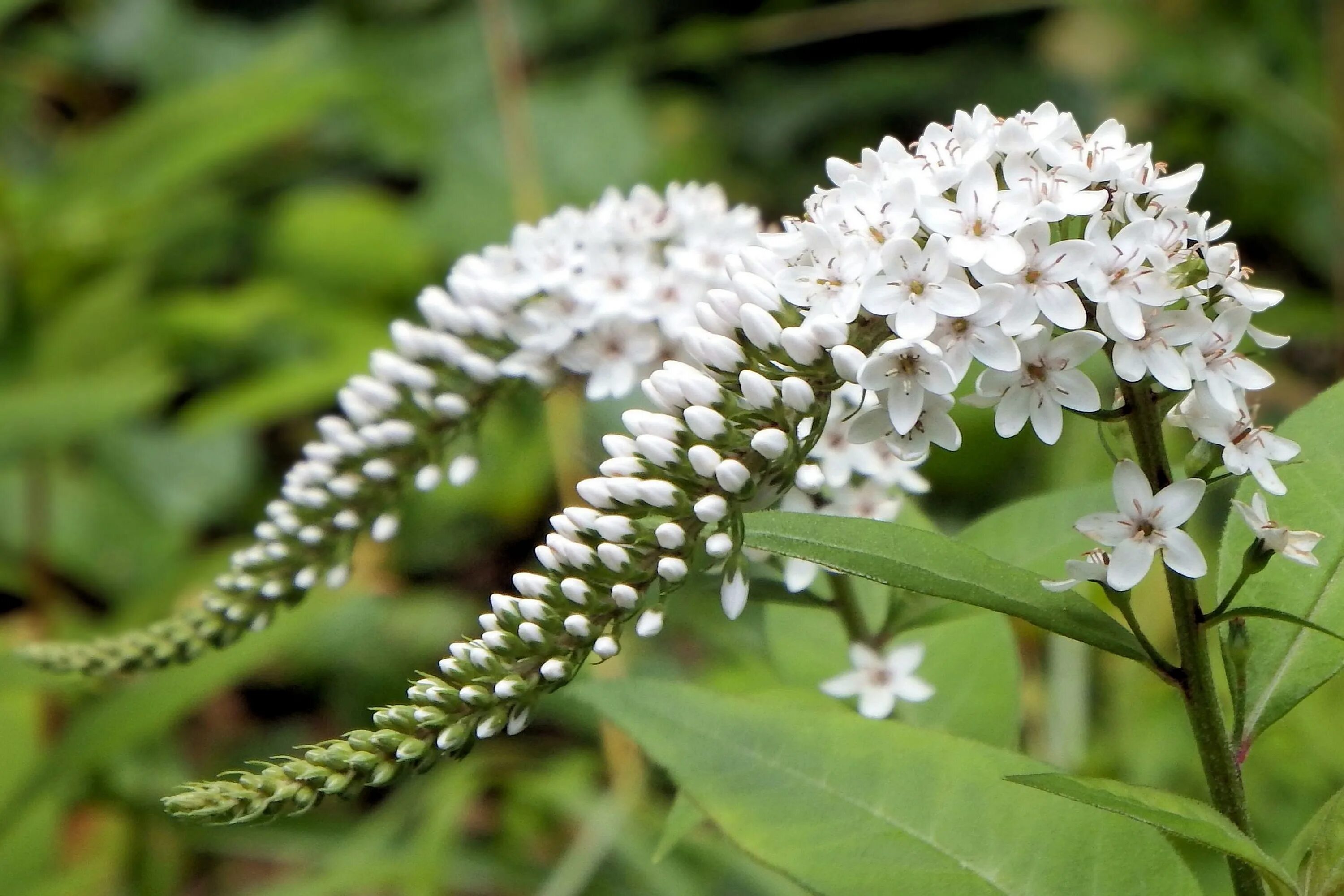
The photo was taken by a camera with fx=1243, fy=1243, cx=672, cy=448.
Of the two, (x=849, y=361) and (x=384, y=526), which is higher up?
(x=849, y=361)

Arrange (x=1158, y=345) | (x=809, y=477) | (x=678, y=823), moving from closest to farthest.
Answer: (x=1158, y=345) → (x=809, y=477) → (x=678, y=823)

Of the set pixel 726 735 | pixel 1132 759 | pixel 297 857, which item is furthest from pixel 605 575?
pixel 297 857

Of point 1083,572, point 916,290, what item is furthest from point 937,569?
point 916,290

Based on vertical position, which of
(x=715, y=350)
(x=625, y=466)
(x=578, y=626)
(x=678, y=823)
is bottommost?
(x=678, y=823)

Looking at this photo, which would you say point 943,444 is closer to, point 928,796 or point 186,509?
point 928,796

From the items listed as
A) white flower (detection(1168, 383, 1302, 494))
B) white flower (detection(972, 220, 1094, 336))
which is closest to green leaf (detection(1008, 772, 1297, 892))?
white flower (detection(1168, 383, 1302, 494))

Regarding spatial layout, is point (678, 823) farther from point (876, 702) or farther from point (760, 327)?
point (760, 327)

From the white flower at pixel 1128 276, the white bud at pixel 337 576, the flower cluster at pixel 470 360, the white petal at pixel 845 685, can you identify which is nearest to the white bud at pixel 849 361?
the white flower at pixel 1128 276

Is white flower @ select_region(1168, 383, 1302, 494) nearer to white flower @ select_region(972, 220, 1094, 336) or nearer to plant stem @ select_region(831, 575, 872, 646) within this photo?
white flower @ select_region(972, 220, 1094, 336)
